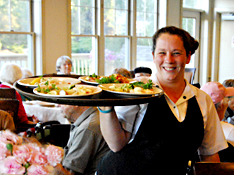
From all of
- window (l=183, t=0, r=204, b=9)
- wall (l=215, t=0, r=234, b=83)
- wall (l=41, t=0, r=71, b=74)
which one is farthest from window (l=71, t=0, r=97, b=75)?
wall (l=215, t=0, r=234, b=83)

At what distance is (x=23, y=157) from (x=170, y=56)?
88 centimetres

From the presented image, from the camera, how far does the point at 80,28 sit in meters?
6.60

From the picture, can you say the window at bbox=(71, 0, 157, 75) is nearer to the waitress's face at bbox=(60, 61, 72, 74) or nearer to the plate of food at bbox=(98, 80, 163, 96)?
the waitress's face at bbox=(60, 61, 72, 74)

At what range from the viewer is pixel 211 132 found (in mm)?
1607

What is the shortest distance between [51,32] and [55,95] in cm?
508

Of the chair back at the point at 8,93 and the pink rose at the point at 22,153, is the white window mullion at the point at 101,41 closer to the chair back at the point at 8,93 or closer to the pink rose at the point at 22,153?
the chair back at the point at 8,93

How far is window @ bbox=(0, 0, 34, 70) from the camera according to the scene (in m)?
5.49

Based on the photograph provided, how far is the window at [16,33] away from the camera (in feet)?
18.0

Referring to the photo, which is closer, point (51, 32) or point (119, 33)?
point (51, 32)

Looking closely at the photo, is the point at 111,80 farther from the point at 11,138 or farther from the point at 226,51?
the point at 226,51

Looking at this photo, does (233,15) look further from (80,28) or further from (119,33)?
(80,28)

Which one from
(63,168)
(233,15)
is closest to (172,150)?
(63,168)

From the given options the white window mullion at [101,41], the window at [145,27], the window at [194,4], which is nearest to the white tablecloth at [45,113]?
the white window mullion at [101,41]

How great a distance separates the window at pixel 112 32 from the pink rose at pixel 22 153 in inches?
198
